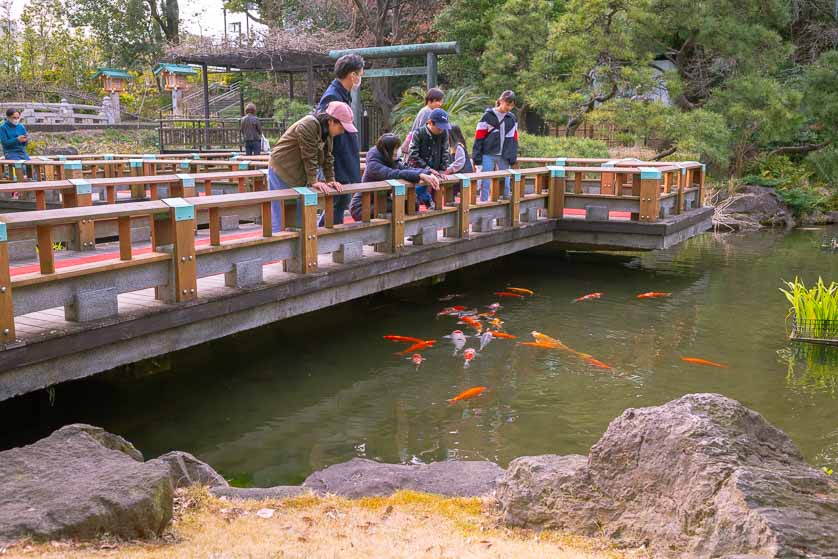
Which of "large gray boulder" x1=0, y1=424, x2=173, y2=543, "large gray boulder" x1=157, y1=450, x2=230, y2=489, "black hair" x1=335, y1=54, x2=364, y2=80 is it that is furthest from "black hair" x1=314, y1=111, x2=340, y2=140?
"large gray boulder" x1=0, y1=424, x2=173, y2=543

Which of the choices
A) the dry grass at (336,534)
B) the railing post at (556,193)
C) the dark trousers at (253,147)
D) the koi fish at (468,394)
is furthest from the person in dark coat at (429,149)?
the dark trousers at (253,147)

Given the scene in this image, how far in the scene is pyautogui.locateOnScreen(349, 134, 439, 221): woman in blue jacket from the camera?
9406mm

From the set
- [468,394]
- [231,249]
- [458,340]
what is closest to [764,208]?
[458,340]

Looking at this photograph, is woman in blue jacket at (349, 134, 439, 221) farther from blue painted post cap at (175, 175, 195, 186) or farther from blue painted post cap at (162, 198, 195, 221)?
blue painted post cap at (162, 198, 195, 221)

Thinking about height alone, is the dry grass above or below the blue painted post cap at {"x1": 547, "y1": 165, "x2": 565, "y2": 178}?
below

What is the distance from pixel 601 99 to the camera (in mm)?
21234

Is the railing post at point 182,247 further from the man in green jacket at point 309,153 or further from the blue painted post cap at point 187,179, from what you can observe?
the blue painted post cap at point 187,179

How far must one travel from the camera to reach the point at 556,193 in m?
12.9

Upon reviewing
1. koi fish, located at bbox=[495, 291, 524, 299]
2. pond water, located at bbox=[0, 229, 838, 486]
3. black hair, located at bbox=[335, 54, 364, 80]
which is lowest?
pond water, located at bbox=[0, 229, 838, 486]

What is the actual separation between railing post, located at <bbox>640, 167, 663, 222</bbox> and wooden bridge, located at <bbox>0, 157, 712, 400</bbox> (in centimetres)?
2

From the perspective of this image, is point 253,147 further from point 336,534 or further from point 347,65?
point 336,534

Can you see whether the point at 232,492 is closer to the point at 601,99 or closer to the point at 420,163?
the point at 420,163

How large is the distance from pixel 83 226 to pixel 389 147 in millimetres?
3547

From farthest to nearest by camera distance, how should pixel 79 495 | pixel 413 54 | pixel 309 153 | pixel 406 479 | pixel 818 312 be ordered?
pixel 413 54
pixel 818 312
pixel 309 153
pixel 406 479
pixel 79 495
